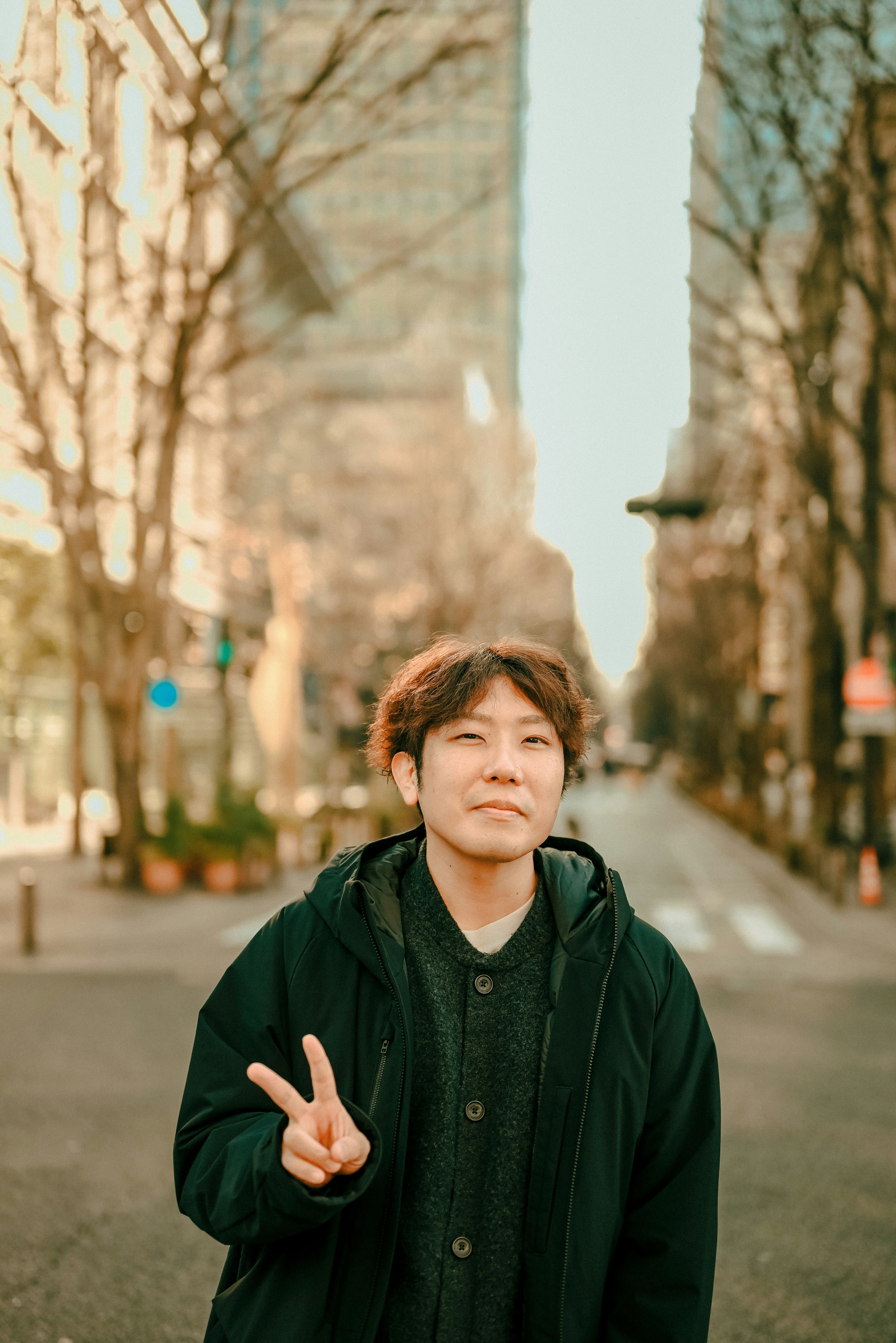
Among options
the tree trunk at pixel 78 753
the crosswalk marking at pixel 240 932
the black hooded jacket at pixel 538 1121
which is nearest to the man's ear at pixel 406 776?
the black hooded jacket at pixel 538 1121

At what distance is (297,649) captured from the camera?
19.3 metres

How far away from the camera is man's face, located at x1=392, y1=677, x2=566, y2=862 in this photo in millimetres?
2061

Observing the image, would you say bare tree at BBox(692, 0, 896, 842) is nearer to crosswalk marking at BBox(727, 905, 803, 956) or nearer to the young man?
crosswalk marking at BBox(727, 905, 803, 956)

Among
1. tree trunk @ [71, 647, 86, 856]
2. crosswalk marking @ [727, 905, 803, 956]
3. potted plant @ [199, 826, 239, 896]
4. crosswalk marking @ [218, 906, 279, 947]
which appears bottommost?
crosswalk marking @ [727, 905, 803, 956]

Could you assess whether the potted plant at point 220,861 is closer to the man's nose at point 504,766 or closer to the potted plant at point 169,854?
the potted plant at point 169,854

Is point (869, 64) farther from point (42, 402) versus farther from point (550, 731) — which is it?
point (550, 731)

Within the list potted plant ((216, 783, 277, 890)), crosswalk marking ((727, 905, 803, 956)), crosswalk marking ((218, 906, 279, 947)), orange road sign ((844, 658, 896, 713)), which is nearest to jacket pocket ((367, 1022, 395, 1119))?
crosswalk marking ((218, 906, 279, 947))

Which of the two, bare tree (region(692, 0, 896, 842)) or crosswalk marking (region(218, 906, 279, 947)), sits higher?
bare tree (region(692, 0, 896, 842))

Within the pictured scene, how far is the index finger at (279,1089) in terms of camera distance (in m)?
1.77

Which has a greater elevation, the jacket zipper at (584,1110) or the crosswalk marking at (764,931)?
the jacket zipper at (584,1110)

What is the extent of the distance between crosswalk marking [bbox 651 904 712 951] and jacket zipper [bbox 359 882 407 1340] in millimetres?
9429

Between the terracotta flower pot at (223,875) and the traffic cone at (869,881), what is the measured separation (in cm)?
745

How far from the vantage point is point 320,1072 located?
1779 mm

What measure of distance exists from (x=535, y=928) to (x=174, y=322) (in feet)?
42.2
